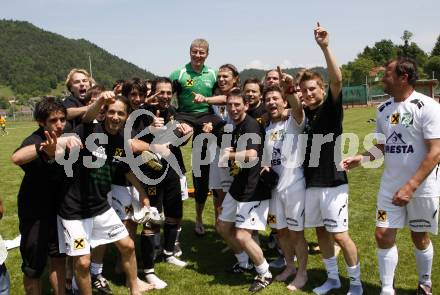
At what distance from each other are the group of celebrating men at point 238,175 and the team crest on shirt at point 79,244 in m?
0.01

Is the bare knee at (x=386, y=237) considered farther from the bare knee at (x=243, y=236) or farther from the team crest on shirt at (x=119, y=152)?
the team crest on shirt at (x=119, y=152)

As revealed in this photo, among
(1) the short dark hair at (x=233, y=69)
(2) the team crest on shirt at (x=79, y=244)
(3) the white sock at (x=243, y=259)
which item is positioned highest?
(1) the short dark hair at (x=233, y=69)

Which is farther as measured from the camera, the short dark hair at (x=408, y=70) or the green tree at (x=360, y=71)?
the green tree at (x=360, y=71)

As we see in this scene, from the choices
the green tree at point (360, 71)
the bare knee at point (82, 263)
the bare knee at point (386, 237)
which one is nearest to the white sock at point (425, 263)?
the bare knee at point (386, 237)

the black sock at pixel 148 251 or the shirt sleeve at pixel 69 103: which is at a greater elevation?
the shirt sleeve at pixel 69 103

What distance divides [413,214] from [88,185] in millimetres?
3422

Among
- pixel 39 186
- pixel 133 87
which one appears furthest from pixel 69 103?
pixel 39 186

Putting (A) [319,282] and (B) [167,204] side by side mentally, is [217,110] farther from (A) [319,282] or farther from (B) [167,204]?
(A) [319,282]

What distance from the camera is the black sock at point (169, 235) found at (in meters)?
6.29

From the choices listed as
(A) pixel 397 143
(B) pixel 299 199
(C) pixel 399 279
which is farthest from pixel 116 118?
(C) pixel 399 279

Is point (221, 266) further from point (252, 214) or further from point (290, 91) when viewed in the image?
point (290, 91)

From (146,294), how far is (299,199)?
2.19 metres

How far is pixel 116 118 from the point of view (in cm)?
481

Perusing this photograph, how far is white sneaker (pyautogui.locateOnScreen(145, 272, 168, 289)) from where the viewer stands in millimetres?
5473
